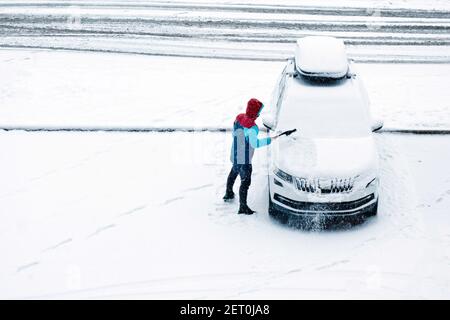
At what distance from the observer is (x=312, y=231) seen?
794cm

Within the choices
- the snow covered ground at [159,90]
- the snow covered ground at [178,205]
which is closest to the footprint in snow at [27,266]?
the snow covered ground at [178,205]

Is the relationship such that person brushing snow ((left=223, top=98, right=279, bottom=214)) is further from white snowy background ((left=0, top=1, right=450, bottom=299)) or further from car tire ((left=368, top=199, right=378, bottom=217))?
car tire ((left=368, top=199, right=378, bottom=217))

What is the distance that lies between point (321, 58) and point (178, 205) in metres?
3.47

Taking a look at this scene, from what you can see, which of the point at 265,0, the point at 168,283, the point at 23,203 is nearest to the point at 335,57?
the point at 168,283

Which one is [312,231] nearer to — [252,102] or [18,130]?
[252,102]

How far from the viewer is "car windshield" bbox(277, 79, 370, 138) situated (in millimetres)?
8203

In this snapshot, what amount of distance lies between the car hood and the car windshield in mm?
164

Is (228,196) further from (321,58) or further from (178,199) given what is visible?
(321,58)

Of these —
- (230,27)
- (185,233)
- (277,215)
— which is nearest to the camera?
(185,233)

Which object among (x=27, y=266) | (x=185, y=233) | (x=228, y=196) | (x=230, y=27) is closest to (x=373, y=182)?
(x=228, y=196)

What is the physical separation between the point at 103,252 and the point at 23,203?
199 centimetres

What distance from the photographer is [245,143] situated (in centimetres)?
799

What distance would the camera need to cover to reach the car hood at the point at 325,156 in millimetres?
7574

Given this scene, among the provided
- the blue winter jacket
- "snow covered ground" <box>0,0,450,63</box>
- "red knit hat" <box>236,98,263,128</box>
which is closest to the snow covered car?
the blue winter jacket
